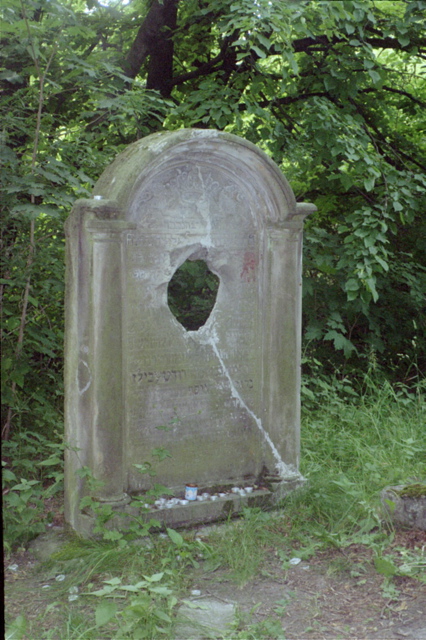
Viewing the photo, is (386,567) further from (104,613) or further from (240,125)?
(240,125)

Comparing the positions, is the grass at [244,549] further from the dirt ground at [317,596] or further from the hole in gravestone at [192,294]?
the hole in gravestone at [192,294]

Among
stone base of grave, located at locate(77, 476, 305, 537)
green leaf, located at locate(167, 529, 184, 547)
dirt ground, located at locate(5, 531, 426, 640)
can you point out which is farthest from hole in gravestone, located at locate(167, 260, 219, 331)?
dirt ground, located at locate(5, 531, 426, 640)

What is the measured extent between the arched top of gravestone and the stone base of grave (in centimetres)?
158

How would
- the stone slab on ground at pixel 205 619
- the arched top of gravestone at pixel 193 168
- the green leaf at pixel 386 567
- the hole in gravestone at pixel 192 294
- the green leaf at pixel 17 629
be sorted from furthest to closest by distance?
the hole in gravestone at pixel 192 294
the arched top of gravestone at pixel 193 168
the green leaf at pixel 386 567
the stone slab on ground at pixel 205 619
the green leaf at pixel 17 629

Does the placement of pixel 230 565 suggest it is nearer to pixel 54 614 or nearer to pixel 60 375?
pixel 54 614

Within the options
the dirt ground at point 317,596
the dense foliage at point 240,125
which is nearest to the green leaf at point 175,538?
the dirt ground at point 317,596

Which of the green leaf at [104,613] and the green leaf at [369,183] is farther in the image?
the green leaf at [369,183]

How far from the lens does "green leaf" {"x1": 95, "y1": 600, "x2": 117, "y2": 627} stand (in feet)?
8.11

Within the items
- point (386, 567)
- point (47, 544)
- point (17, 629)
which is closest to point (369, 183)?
point (386, 567)

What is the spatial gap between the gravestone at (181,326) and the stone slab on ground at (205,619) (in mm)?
812

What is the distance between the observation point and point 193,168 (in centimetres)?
375

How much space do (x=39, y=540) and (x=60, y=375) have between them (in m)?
1.65

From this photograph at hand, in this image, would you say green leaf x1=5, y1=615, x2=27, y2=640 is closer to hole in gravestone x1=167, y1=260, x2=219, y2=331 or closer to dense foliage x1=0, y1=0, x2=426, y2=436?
dense foliage x1=0, y1=0, x2=426, y2=436

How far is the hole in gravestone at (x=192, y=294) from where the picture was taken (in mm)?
5742
